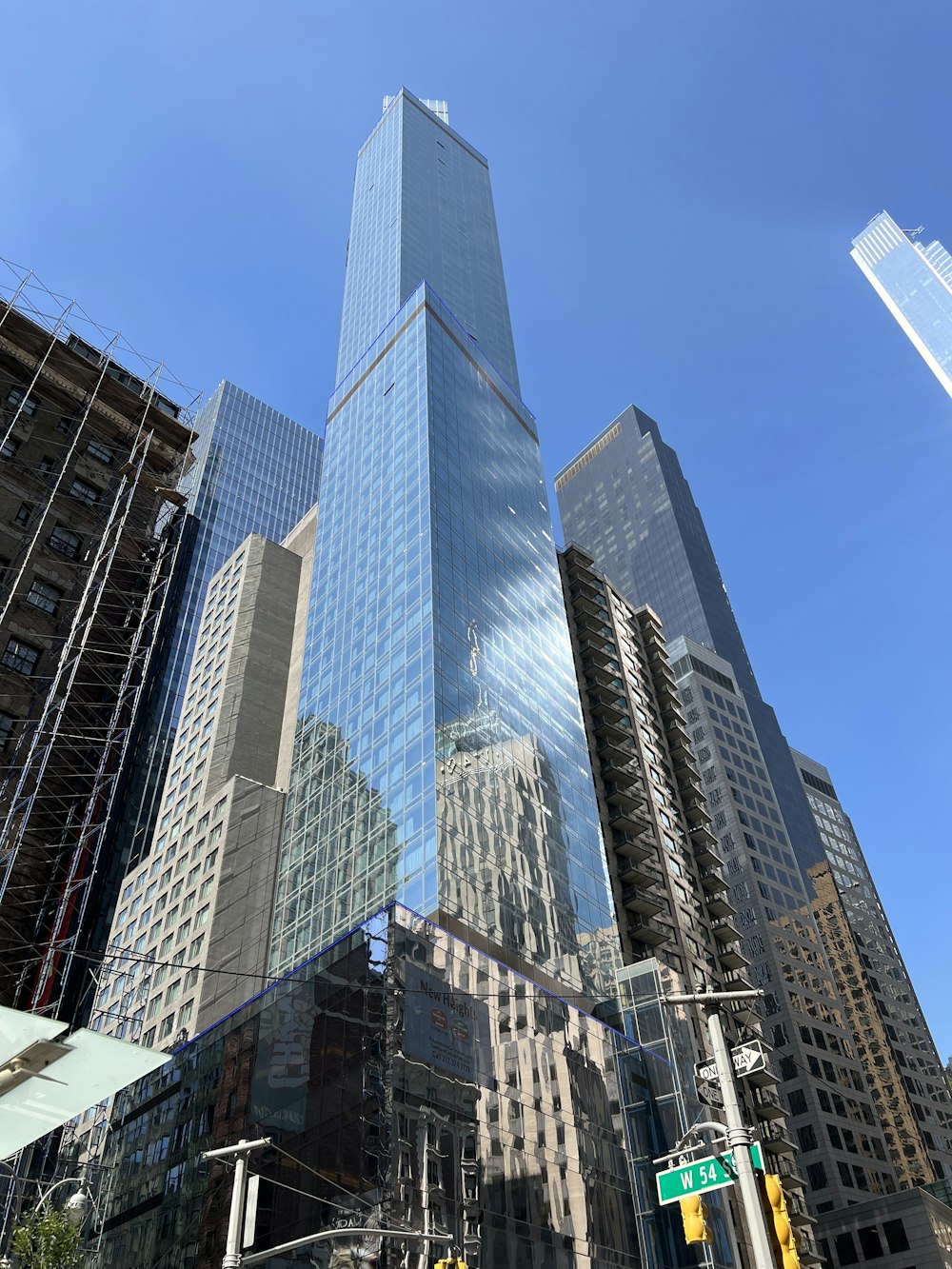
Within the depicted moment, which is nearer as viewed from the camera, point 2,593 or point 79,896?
point 2,593

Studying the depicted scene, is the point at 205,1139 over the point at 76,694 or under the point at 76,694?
under

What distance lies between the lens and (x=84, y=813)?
38156 millimetres

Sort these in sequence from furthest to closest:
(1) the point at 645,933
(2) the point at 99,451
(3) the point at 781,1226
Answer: (1) the point at 645,933, (2) the point at 99,451, (3) the point at 781,1226

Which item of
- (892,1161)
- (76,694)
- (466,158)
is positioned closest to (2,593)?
(76,694)

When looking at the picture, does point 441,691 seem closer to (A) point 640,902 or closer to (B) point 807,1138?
(A) point 640,902

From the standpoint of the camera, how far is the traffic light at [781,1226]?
14172 millimetres

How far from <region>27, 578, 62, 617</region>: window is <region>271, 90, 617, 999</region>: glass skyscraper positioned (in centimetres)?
2211

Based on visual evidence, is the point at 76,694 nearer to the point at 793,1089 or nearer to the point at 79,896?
the point at 79,896

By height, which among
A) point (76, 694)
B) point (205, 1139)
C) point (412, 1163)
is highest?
point (76, 694)

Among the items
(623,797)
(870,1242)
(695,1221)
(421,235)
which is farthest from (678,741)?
(695,1221)

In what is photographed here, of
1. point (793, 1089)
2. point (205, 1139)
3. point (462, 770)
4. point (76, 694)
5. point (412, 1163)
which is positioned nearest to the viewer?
point (412, 1163)

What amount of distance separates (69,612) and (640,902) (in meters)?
51.3

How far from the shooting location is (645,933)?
246 ft

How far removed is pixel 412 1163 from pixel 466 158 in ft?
551
